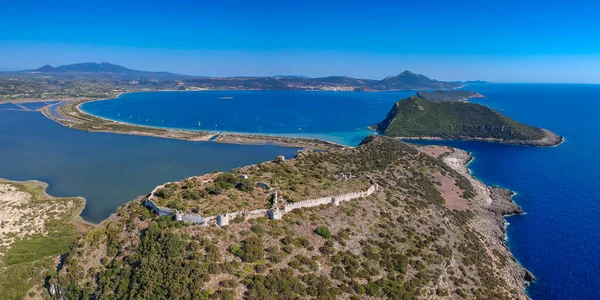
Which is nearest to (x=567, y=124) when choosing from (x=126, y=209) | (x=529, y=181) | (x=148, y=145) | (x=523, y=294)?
(x=529, y=181)

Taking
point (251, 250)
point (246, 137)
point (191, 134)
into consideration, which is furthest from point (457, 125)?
point (251, 250)

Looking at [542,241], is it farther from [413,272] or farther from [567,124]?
[567,124]

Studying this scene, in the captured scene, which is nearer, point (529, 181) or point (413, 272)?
point (413, 272)

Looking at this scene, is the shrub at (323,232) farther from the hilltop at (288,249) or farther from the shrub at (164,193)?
the shrub at (164,193)

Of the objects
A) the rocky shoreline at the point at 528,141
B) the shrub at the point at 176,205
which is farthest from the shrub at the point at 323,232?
the rocky shoreline at the point at 528,141

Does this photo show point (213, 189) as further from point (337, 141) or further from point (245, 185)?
point (337, 141)

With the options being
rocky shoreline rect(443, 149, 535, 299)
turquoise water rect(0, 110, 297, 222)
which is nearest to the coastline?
turquoise water rect(0, 110, 297, 222)
